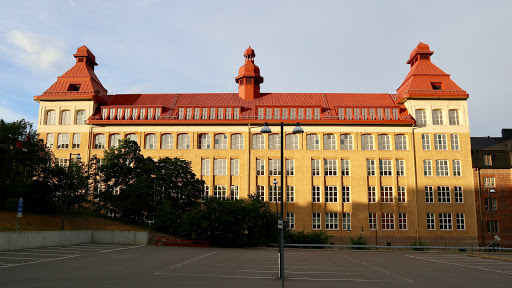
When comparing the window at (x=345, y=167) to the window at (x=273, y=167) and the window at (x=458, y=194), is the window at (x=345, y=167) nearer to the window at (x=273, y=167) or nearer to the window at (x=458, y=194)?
the window at (x=273, y=167)

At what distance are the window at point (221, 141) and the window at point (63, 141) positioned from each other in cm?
2107

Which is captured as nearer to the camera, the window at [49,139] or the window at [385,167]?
the window at [385,167]

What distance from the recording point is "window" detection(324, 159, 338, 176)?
184 feet

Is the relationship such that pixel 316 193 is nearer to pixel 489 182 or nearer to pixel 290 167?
pixel 290 167

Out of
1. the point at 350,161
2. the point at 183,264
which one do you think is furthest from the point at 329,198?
the point at 183,264

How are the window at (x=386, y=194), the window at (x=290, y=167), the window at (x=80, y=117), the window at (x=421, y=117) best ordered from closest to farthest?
the window at (x=386, y=194) → the window at (x=290, y=167) → the window at (x=421, y=117) → the window at (x=80, y=117)

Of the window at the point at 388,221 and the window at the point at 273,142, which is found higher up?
the window at the point at 273,142

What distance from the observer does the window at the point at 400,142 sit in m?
56.6

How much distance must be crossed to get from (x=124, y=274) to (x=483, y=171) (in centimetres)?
5927

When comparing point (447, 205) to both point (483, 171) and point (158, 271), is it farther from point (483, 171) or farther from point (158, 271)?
point (158, 271)

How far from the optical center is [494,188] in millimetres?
60562

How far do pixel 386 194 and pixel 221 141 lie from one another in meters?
23.7

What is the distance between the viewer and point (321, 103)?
6072cm

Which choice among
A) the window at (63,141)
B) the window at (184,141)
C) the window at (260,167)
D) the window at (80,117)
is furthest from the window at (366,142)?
the window at (63,141)
